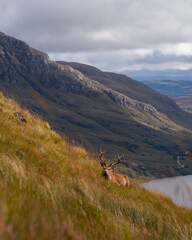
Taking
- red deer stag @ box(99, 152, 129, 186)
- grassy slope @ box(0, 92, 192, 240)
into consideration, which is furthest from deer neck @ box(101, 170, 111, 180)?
grassy slope @ box(0, 92, 192, 240)

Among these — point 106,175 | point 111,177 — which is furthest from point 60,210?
point 111,177

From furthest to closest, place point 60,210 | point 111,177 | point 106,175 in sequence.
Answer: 1. point 111,177
2. point 106,175
3. point 60,210

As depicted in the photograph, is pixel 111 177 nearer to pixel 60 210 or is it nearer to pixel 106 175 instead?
pixel 106 175

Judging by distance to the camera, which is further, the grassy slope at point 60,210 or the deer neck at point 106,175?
the deer neck at point 106,175

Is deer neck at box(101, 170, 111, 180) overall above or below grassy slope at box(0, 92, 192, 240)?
below

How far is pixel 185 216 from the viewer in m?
7.24

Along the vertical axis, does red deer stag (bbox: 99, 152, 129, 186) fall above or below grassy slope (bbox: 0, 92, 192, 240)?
below

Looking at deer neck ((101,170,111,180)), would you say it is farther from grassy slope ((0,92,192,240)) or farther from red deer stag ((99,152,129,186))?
grassy slope ((0,92,192,240))

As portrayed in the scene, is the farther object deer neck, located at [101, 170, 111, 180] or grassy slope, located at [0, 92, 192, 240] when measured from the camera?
deer neck, located at [101, 170, 111, 180]

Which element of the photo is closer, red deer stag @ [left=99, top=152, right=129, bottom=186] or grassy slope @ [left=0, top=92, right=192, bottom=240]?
grassy slope @ [left=0, top=92, right=192, bottom=240]

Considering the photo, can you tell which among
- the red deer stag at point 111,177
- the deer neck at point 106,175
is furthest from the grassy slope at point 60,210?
the deer neck at point 106,175

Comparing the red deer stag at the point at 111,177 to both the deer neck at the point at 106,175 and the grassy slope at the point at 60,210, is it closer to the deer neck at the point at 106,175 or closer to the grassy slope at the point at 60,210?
the deer neck at the point at 106,175

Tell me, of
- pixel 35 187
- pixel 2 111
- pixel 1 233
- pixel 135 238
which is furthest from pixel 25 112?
pixel 1 233

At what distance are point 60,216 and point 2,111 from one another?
10107 millimetres
